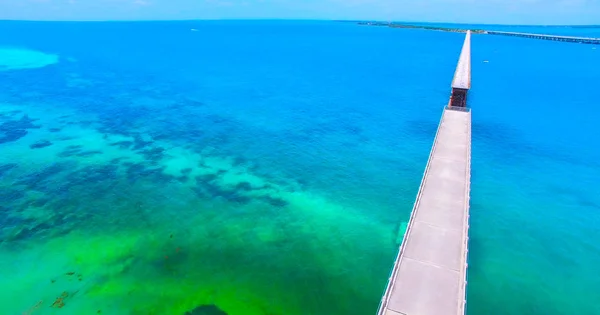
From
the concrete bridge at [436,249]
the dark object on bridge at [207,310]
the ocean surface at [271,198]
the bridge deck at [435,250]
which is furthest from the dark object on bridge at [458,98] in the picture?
the dark object on bridge at [207,310]

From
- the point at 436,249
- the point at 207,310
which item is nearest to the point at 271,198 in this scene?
the point at 207,310

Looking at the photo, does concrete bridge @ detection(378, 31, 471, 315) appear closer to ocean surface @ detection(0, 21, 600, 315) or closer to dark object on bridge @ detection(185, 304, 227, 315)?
ocean surface @ detection(0, 21, 600, 315)

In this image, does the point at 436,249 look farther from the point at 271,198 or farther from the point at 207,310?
the point at 271,198

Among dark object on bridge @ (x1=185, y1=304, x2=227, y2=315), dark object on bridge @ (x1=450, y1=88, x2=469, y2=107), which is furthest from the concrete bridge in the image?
dark object on bridge @ (x1=450, y1=88, x2=469, y2=107)

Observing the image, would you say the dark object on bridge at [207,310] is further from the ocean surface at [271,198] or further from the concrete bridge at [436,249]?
the concrete bridge at [436,249]

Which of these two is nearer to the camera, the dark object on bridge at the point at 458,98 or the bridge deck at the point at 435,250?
the bridge deck at the point at 435,250

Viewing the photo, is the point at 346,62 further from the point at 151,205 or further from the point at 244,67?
the point at 151,205
